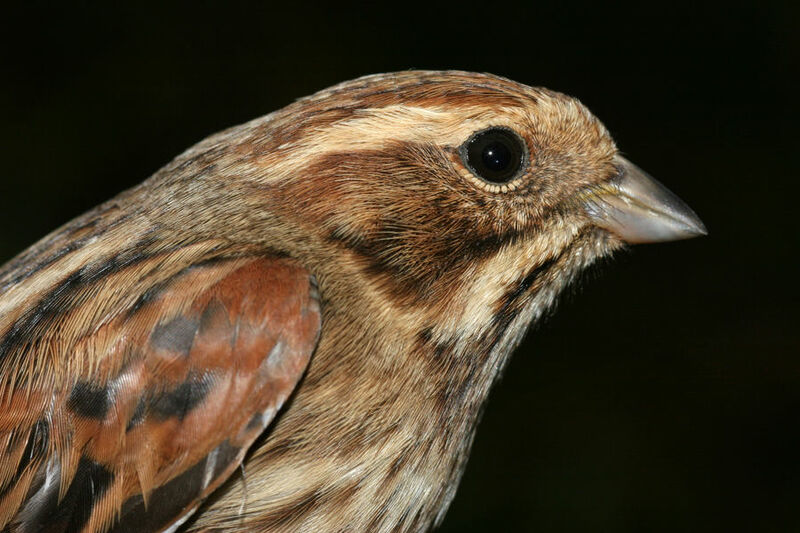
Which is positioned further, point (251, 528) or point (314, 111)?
point (314, 111)

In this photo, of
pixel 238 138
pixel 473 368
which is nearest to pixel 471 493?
pixel 473 368

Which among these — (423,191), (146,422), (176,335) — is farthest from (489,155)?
(146,422)

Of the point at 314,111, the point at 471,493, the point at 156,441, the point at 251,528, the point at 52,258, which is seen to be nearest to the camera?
the point at 156,441

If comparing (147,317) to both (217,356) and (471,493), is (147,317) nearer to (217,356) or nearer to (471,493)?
(217,356)

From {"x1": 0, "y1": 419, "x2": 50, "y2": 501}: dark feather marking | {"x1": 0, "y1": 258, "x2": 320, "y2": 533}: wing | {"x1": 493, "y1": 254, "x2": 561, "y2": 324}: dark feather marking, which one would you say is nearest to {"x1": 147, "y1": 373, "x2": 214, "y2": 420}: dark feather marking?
{"x1": 0, "y1": 258, "x2": 320, "y2": 533}: wing

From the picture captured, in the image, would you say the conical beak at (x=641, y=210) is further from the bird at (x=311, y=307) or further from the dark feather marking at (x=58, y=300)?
the dark feather marking at (x=58, y=300)

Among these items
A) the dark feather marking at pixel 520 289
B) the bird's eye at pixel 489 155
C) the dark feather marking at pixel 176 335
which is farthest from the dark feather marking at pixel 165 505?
the bird's eye at pixel 489 155

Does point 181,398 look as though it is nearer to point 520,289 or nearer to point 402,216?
point 402,216

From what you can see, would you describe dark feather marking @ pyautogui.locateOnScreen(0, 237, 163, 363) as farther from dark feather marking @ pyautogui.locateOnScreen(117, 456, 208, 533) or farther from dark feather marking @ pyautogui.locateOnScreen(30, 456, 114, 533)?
dark feather marking @ pyautogui.locateOnScreen(117, 456, 208, 533)
